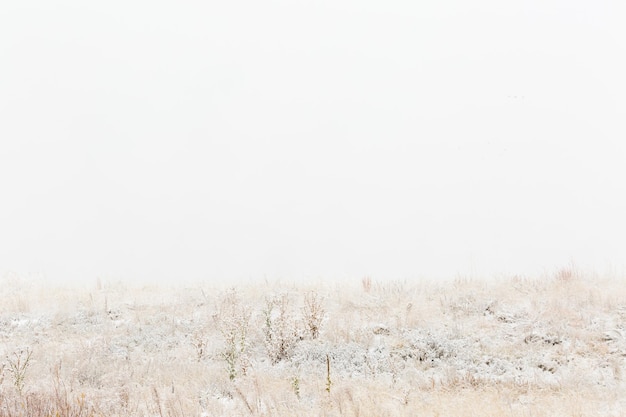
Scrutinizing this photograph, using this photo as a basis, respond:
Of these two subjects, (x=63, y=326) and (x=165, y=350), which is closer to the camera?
(x=165, y=350)

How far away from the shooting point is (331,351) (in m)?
8.17

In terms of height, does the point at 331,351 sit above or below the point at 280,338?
below

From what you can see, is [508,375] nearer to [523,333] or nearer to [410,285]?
[523,333]

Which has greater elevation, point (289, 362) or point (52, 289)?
point (52, 289)

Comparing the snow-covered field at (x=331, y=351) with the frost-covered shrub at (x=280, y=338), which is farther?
the frost-covered shrub at (x=280, y=338)

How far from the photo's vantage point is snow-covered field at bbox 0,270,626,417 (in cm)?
601

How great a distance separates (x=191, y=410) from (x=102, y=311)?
5680mm

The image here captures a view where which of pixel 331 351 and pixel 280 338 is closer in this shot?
pixel 331 351

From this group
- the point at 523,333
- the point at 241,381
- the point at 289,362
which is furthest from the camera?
the point at 523,333

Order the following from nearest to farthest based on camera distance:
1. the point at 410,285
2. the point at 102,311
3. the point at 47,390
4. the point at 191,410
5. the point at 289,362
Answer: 1. the point at 191,410
2. the point at 47,390
3. the point at 289,362
4. the point at 102,311
5. the point at 410,285

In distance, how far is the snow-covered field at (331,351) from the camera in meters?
6.01

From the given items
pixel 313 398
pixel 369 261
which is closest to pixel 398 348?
pixel 313 398

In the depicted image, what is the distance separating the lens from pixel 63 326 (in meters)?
10.2

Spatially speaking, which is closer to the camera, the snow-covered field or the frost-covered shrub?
the snow-covered field
